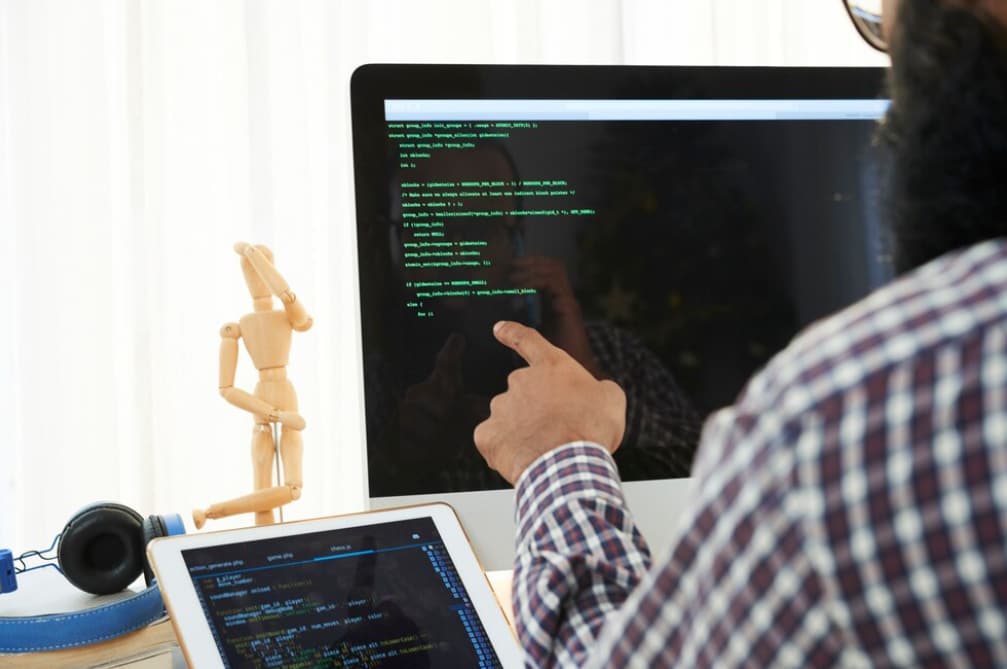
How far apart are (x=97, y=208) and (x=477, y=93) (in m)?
0.83

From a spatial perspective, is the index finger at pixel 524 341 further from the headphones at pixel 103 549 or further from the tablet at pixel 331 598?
the headphones at pixel 103 549

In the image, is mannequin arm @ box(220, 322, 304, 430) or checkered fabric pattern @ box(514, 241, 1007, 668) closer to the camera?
checkered fabric pattern @ box(514, 241, 1007, 668)

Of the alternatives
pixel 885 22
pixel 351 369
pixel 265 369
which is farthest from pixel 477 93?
pixel 351 369

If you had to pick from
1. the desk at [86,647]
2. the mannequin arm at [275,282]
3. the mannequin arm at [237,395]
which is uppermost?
the mannequin arm at [275,282]

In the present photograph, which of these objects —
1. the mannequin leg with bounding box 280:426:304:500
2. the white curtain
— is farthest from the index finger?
the white curtain

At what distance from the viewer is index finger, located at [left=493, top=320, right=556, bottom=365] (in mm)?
826

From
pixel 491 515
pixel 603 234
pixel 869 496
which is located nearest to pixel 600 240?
pixel 603 234

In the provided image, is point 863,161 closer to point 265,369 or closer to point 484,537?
point 484,537

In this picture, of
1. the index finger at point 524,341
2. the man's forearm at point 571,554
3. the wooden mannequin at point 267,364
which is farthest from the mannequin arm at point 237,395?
the man's forearm at point 571,554

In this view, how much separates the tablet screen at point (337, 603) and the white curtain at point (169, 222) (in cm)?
78

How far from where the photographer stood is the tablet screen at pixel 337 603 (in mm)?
632

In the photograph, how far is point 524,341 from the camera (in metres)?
0.83

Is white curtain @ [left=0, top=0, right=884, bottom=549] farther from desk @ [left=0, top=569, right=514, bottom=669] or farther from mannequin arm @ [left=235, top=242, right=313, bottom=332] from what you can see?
desk @ [left=0, top=569, right=514, bottom=669]

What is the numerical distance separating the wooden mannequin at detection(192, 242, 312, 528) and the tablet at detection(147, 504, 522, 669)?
0.19 m
